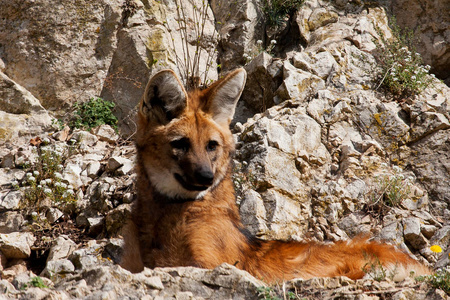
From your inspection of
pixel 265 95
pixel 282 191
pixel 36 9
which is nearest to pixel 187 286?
pixel 282 191

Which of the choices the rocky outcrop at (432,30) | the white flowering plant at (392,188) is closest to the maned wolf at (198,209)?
the white flowering plant at (392,188)

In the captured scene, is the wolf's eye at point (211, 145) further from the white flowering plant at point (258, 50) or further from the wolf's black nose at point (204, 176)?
the white flowering plant at point (258, 50)

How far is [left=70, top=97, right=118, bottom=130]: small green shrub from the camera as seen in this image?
693 cm

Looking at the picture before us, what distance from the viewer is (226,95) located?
165 inches

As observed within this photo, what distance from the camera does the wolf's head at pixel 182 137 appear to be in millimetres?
3829

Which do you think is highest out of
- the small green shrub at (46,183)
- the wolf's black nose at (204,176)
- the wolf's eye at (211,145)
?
the wolf's eye at (211,145)

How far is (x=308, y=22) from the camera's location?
7828 mm

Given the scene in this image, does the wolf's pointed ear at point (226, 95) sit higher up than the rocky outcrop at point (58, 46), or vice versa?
the rocky outcrop at point (58, 46)

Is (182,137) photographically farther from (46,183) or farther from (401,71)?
(401,71)

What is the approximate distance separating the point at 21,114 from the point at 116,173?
189cm

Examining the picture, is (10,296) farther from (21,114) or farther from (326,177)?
(21,114)

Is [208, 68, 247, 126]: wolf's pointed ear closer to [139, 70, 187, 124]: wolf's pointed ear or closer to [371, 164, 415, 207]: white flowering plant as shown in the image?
[139, 70, 187, 124]: wolf's pointed ear

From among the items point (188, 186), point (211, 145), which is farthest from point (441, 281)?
point (211, 145)

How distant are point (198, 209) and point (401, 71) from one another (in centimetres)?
441
